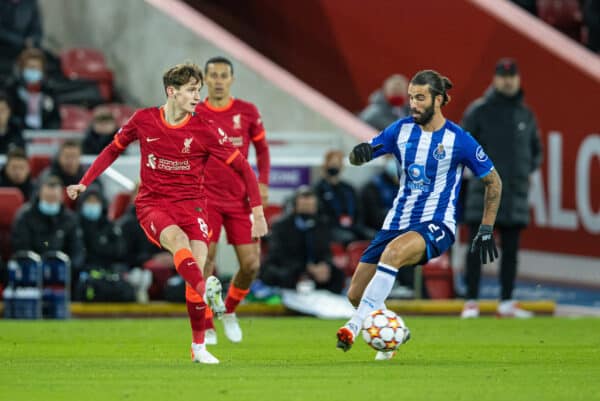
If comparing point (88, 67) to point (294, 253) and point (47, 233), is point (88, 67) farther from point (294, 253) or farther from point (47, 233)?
point (294, 253)

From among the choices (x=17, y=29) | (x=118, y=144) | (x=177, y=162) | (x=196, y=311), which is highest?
(x=17, y=29)

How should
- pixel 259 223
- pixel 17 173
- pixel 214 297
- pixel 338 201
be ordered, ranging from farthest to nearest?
pixel 338 201, pixel 17 173, pixel 259 223, pixel 214 297

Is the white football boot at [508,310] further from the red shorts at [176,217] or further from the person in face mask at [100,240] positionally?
the red shorts at [176,217]

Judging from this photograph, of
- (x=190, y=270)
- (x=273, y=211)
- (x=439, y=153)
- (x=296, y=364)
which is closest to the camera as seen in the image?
(x=190, y=270)

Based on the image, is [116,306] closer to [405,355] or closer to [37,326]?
[37,326]

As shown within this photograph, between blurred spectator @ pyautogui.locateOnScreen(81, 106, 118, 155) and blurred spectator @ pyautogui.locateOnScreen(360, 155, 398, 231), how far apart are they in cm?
298

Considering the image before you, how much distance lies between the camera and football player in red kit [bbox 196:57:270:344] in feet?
42.0

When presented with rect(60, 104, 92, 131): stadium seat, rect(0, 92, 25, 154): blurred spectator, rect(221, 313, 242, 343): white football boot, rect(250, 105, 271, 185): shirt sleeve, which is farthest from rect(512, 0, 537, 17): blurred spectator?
rect(221, 313, 242, 343): white football boot

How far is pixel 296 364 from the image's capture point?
10641 mm

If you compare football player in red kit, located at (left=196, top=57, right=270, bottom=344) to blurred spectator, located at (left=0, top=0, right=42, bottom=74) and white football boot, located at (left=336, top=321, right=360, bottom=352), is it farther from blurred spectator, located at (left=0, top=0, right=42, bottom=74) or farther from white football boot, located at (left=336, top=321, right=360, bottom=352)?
blurred spectator, located at (left=0, top=0, right=42, bottom=74)

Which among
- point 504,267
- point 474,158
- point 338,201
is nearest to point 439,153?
point 474,158

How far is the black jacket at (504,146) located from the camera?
637 inches

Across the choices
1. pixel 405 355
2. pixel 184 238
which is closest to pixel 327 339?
pixel 405 355

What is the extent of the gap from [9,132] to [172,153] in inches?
312
